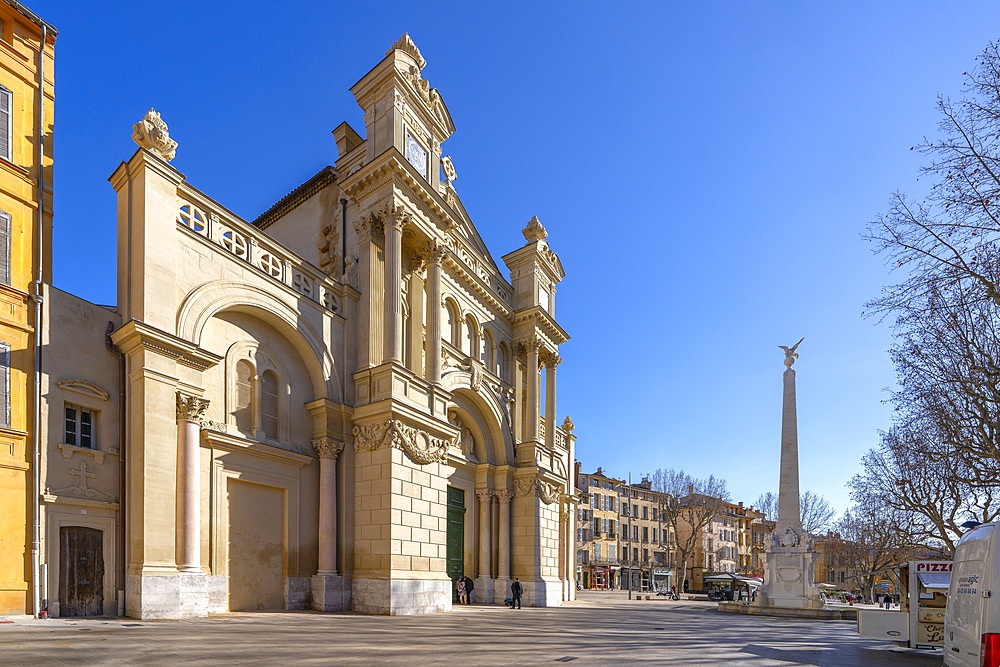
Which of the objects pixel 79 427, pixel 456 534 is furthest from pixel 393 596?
pixel 79 427

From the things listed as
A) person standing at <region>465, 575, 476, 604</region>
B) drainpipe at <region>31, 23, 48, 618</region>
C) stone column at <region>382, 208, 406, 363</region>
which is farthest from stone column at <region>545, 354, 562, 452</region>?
drainpipe at <region>31, 23, 48, 618</region>

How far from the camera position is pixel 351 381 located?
75.6ft

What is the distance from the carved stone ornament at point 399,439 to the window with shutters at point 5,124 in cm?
1108

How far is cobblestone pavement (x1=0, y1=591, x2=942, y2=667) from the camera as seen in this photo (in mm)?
10195

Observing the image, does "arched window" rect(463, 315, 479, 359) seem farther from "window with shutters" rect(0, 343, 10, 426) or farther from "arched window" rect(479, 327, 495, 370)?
"window with shutters" rect(0, 343, 10, 426)

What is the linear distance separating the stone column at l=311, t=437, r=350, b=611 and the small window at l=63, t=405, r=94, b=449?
21.9 ft

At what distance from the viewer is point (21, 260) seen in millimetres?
15961

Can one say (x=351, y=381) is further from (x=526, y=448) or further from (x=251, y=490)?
(x=526, y=448)

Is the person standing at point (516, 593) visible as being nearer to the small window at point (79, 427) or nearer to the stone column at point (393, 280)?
the stone column at point (393, 280)

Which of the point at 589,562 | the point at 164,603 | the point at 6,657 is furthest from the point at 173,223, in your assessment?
the point at 589,562

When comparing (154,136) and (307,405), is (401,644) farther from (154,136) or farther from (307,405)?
(154,136)

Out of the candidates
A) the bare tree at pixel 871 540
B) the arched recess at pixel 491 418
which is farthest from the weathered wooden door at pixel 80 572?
the bare tree at pixel 871 540

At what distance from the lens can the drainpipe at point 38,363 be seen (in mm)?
14477

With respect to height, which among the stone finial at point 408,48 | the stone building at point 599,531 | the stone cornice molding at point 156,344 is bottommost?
the stone building at point 599,531
